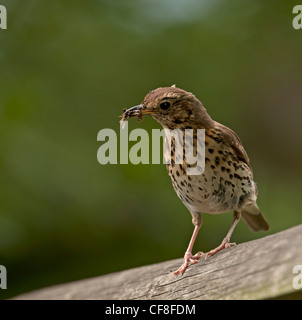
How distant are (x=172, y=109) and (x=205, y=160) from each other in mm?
358

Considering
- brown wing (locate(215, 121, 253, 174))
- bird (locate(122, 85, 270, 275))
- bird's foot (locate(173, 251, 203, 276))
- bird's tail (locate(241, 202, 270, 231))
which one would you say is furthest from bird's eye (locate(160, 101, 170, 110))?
bird's tail (locate(241, 202, 270, 231))

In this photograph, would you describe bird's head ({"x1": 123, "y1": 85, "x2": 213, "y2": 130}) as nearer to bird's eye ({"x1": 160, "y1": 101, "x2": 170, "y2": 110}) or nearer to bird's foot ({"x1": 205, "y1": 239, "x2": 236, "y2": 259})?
bird's eye ({"x1": 160, "y1": 101, "x2": 170, "y2": 110})

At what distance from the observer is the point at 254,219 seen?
14.1 feet

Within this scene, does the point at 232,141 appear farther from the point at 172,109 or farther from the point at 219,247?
the point at 219,247

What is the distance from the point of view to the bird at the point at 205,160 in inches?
129

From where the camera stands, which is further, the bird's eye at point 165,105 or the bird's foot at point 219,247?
the bird's eye at point 165,105

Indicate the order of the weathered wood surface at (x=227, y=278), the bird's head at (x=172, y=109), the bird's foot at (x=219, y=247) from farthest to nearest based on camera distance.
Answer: the bird's head at (x=172, y=109)
the bird's foot at (x=219, y=247)
the weathered wood surface at (x=227, y=278)

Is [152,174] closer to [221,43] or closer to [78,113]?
[78,113]

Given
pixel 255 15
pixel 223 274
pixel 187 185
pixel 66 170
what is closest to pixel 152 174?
pixel 66 170

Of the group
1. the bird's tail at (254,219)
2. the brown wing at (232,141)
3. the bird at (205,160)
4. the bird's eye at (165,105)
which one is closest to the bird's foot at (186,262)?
the bird at (205,160)

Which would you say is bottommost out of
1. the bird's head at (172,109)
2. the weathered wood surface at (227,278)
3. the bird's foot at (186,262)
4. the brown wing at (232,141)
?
the weathered wood surface at (227,278)

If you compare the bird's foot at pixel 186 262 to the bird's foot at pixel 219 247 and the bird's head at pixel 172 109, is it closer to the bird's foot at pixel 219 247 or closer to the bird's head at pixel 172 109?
the bird's foot at pixel 219 247

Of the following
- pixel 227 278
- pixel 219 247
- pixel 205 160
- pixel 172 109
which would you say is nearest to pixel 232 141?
pixel 205 160

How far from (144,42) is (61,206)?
1.49 metres
